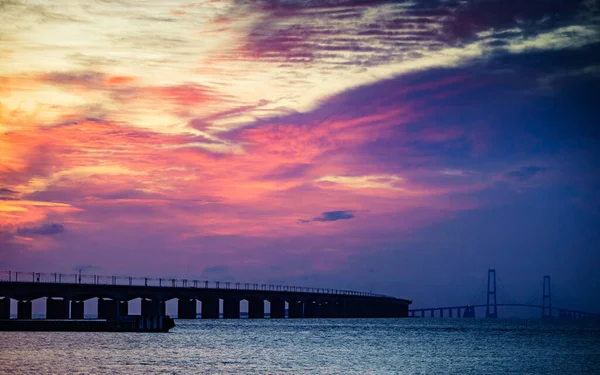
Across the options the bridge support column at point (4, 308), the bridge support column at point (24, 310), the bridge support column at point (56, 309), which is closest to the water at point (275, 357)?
the bridge support column at point (4, 308)

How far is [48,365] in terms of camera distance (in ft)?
263

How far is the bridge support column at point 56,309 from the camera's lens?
184 meters

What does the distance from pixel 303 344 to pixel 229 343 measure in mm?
10192

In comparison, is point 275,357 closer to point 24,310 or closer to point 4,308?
point 4,308

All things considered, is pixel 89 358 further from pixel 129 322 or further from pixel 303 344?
pixel 129 322

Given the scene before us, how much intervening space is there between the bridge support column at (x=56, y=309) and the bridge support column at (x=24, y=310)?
3.62 m

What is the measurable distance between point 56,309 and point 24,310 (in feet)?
21.1

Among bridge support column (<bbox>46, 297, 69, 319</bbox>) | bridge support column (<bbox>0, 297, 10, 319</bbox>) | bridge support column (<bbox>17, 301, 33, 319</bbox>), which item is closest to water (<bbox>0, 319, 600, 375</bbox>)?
bridge support column (<bbox>0, 297, 10, 319</bbox>)

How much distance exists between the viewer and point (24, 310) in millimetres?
185125

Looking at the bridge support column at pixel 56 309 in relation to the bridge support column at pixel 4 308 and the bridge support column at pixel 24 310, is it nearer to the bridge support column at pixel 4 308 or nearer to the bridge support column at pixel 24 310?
the bridge support column at pixel 24 310

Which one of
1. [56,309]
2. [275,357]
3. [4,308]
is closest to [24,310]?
[56,309]

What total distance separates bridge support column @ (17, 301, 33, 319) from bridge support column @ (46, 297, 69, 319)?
3.62m

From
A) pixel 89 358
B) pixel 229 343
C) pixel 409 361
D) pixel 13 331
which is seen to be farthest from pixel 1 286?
pixel 409 361

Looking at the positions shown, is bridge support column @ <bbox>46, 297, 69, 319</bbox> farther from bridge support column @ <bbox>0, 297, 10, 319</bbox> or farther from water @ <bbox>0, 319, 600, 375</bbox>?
water @ <bbox>0, 319, 600, 375</bbox>
